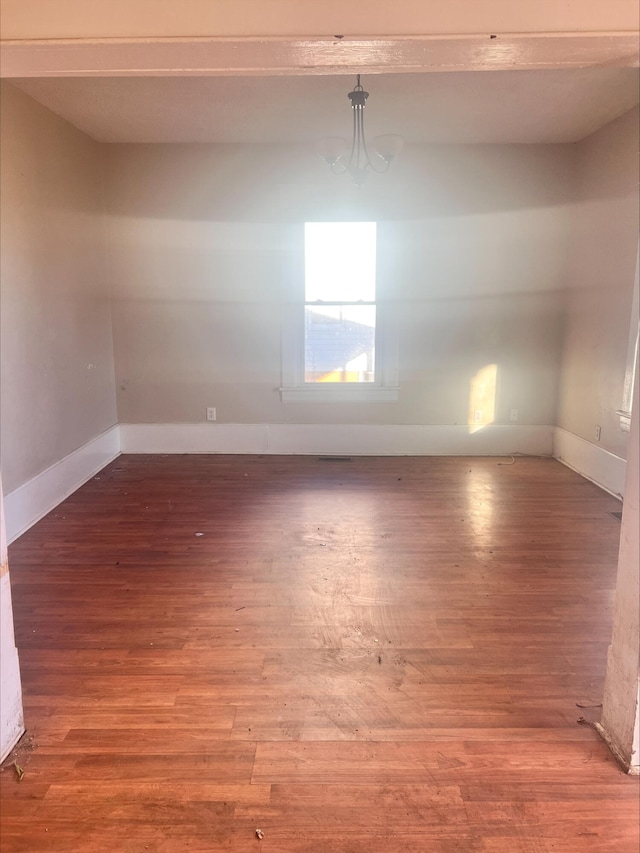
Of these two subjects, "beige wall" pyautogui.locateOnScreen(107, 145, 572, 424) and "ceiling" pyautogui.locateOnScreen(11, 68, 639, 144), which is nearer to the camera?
"ceiling" pyautogui.locateOnScreen(11, 68, 639, 144)

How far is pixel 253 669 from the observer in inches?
88.1

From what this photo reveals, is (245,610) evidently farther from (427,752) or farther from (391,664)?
(427,752)

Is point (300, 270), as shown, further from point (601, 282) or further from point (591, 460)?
point (591, 460)

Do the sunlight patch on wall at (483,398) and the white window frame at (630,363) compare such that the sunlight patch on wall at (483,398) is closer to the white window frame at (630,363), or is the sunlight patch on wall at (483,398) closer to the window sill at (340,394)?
the window sill at (340,394)

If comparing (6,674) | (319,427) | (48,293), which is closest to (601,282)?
(319,427)

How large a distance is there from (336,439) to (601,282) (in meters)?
2.47

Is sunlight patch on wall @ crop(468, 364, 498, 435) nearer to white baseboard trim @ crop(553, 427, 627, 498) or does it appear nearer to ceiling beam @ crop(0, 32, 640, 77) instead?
white baseboard trim @ crop(553, 427, 627, 498)

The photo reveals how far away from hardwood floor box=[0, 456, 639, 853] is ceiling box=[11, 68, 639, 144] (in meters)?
2.60

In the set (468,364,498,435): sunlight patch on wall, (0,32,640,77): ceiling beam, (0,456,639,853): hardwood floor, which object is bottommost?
(0,456,639,853): hardwood floor

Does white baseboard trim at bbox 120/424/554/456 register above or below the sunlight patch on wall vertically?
below

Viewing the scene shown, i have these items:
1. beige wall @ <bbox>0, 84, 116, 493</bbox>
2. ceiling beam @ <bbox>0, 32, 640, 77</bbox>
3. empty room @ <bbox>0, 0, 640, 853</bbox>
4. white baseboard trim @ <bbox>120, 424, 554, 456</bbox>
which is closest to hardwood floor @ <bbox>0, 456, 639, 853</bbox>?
empty room @ <bbox>0, 0, 640, 853</bbox>

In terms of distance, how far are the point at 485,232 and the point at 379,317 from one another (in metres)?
1.13

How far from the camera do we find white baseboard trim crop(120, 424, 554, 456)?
210 inches

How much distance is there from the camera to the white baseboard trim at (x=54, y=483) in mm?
3539
